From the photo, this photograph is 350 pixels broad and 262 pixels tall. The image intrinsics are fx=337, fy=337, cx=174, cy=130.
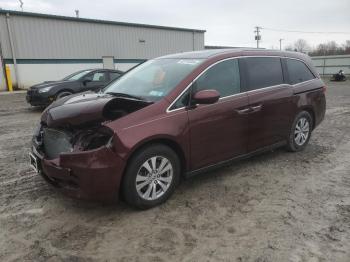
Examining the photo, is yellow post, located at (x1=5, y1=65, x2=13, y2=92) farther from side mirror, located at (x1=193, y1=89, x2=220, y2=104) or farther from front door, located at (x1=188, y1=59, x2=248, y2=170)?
side mirror, located at (x1=193, y1=89, x2=220, y2=104)

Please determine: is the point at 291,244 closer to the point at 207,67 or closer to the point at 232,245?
the point at 232,245

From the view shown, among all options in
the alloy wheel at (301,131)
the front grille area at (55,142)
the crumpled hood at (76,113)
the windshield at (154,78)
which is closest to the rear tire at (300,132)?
the alloy wheel at (301,131)

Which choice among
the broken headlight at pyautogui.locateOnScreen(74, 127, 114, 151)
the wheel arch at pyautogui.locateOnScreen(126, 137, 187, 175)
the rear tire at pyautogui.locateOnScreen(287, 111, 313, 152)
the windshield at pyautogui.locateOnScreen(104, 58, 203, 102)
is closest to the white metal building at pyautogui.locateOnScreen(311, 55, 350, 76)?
the rear tire at pyautogui.locateOnScreen(287, 111, 313, 152)

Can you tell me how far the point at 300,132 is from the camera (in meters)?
5.79

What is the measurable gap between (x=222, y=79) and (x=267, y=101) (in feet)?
2.90

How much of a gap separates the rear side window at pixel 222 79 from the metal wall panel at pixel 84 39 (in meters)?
19.7

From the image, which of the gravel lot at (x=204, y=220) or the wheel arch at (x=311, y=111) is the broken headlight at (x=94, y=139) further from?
the wheel arch at (x=311, y=111)

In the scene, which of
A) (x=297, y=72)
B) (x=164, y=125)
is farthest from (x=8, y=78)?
(x=164, y=125)

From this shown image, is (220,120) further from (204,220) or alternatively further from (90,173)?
(90,173)

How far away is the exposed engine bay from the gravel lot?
0.75 meters

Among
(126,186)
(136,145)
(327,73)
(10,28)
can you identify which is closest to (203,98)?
(136,145)

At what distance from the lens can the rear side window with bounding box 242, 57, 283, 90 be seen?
188 inches

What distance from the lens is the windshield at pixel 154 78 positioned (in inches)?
162

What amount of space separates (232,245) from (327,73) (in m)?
33.9
